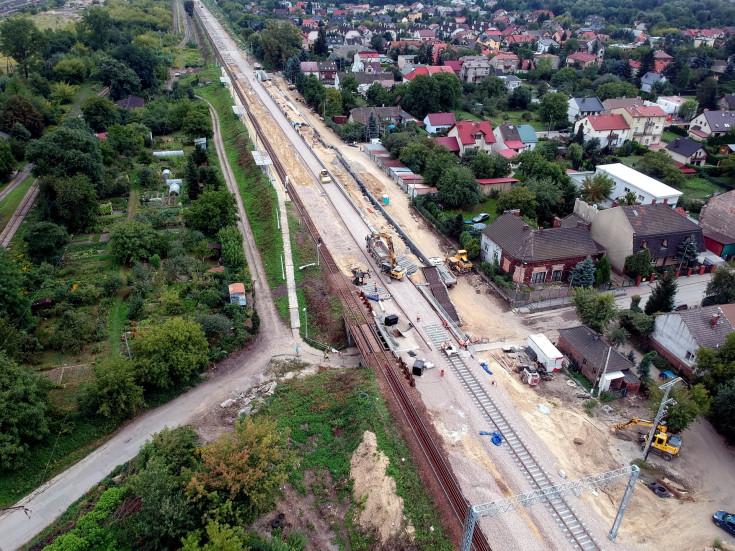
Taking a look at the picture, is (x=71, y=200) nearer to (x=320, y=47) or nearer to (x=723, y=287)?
(x=723, y=287)

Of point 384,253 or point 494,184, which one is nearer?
point 384,253

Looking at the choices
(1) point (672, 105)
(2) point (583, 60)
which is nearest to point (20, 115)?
(1) point (672, 105)

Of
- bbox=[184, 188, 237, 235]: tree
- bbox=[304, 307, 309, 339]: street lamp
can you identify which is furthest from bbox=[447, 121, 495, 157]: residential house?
bbox=[304, 307, 309, 339]: street lamp

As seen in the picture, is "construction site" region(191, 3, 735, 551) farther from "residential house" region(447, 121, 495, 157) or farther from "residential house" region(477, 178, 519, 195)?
"residential house" region(447, 121, 495, 157)

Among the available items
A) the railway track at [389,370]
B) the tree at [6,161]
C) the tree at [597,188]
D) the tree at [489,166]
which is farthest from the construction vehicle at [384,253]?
the tree at [6,161]

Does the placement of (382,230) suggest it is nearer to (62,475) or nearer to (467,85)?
(62,475)

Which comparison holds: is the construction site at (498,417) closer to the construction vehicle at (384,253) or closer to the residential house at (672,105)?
the construction vehicle at (384,253)
